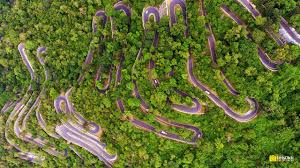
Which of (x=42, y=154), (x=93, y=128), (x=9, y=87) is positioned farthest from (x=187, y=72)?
(x=9, y=87)

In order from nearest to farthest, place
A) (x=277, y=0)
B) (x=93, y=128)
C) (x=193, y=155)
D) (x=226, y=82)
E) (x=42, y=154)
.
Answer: (x=277, y=0) < (x=226, y=82) < (x=193, y=155) < (x=93, y=128) < (x=42, y=154)

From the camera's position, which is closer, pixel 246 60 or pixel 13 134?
pixel 246 60

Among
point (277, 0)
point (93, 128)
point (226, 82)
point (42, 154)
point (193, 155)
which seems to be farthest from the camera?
point (42, 154)

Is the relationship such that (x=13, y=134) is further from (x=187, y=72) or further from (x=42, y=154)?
(x=187, y=72)

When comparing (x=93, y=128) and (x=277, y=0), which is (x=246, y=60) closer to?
(x=277, y=0)

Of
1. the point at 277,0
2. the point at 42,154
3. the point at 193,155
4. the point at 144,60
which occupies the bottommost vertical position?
the point at 42,154

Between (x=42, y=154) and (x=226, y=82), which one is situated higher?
(x=226, y=82)

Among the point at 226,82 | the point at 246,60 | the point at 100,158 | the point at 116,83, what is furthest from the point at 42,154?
the point at 246,60
